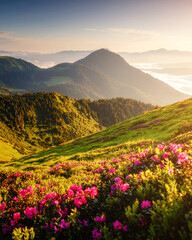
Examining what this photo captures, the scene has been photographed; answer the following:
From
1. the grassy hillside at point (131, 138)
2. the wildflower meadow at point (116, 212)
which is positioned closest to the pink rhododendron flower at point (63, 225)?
the wildflower meadow at point (116, 212)

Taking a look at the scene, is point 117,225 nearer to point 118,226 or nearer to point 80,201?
point 118,226

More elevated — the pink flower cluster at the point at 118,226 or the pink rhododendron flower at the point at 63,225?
the pink flower cluster at the point at 118,226

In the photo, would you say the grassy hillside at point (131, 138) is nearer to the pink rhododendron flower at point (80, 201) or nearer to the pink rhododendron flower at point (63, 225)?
the pink rhododendron flower at point (80, 201)

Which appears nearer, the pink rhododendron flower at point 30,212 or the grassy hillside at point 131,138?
the pink rhododendron flower at point 30,212

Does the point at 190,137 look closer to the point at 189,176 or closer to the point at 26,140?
the point at 189,176

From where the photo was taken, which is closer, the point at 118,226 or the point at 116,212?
the point at 118,226

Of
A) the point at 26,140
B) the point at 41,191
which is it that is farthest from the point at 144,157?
the point at 26,140

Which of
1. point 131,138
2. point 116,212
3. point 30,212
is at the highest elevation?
point 116,212

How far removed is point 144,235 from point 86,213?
6.22 ft

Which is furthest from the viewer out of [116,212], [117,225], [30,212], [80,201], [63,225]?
[80,201]

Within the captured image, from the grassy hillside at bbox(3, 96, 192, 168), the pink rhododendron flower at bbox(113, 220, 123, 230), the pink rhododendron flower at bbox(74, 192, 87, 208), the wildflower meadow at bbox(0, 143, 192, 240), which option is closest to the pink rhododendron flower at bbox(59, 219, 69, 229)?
the wildflower meadow at bbox(0, 143, 192, 240)

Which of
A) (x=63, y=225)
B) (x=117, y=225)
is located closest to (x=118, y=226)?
(x=117, y=225)

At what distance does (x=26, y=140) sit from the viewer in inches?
6614

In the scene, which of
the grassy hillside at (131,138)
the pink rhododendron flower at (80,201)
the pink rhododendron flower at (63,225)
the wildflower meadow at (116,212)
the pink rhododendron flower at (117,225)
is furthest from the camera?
the grassy hillside at (131,138)
